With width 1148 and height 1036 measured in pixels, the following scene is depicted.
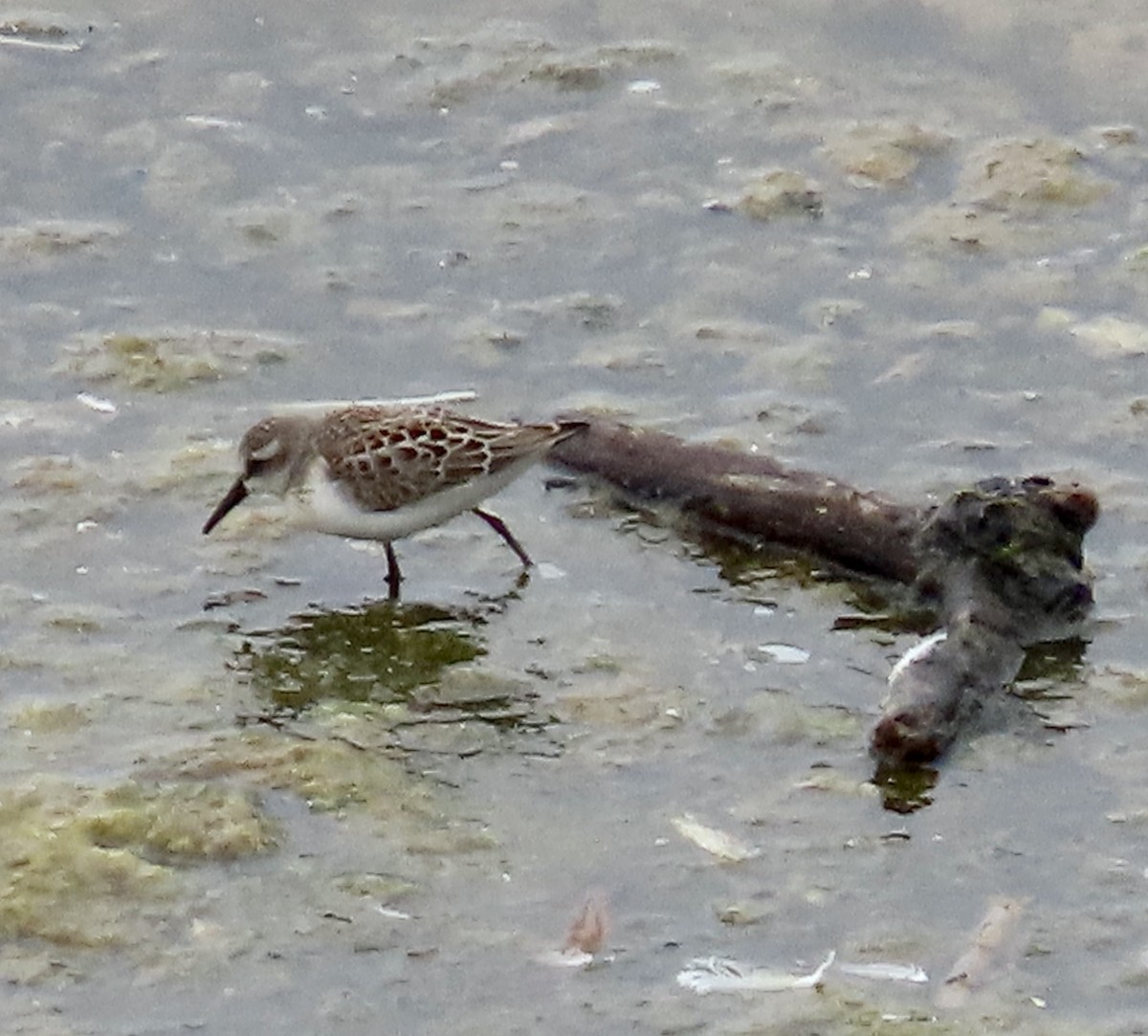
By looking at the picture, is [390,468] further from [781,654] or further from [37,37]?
[37,37]

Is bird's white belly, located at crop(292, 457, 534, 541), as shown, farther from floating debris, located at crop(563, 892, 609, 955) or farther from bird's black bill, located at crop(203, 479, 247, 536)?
floating debris, located at crop(563, 892, 609, 955)

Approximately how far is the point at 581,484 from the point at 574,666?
2.92ft

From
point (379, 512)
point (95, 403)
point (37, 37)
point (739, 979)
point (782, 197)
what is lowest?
point (739, 979)

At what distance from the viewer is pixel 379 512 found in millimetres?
6090

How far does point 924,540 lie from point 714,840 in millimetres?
1116

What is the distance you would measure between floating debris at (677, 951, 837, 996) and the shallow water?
0.09ft

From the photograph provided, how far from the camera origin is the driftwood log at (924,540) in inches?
215

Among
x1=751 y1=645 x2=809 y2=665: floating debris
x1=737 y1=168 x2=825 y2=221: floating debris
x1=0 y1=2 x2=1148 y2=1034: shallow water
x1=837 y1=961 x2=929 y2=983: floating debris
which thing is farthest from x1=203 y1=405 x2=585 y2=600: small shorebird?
x1=737 y1=168 x2=825 y2=221: floating debris

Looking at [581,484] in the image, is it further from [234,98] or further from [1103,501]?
[234,98]

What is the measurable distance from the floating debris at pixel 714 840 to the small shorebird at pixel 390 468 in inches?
48.7

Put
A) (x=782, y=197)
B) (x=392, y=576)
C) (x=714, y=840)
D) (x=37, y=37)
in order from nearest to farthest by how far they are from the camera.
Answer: (x=714, y=840) → (x=392, y=576) → (x=782, y=197) → (x=37, y=37)

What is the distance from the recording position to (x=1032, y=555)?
5781 mm

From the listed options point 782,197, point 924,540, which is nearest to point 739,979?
point 924,540

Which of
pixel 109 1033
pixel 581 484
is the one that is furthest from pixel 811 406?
pixel 109 1033
